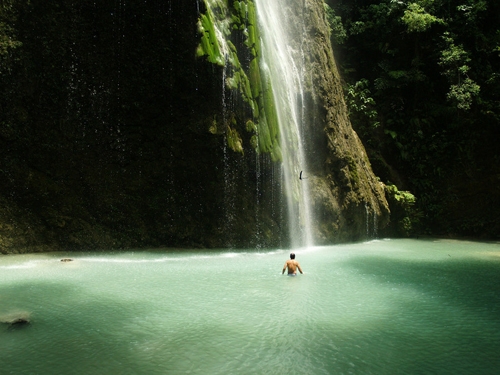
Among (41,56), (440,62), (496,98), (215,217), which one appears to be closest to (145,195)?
(215,217)

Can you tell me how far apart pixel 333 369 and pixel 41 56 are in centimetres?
1080

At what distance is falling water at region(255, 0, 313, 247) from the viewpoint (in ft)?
43.3

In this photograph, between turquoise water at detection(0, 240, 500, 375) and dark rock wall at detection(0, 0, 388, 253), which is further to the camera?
dark rock wall at detection(0, 0, 388, 253)

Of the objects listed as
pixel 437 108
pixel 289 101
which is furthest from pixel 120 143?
pixel 437 108

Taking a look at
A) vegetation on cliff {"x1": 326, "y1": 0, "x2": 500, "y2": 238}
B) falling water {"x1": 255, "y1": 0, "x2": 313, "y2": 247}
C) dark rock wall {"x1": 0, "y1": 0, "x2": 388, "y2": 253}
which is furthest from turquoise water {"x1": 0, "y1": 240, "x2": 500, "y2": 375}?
vegetation on cliff {"x1": 326, "y1": 0, "x2": 500, "y2": 238}

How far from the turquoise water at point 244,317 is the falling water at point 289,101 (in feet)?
11.3

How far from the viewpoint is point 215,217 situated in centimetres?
1223

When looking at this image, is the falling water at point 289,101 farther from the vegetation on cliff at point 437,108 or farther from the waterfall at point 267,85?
the vegetation on cliff at point 437,108

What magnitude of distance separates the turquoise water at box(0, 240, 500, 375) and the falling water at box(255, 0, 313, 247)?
3.44 metres

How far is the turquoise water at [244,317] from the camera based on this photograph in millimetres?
4355

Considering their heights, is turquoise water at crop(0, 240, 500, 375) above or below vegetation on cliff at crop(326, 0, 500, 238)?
below

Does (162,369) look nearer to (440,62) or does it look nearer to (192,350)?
(192,350)

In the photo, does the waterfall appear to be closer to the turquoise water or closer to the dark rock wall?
the dark rock wall

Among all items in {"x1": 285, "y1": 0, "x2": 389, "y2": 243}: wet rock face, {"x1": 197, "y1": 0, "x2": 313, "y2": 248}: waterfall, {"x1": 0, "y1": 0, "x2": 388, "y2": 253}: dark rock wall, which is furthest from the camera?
{"x1": 285, "y1": 0, "x2": 389, "y2": 243}: wet rock face
